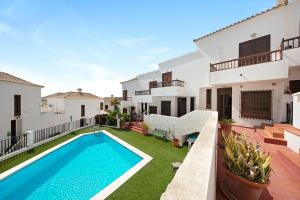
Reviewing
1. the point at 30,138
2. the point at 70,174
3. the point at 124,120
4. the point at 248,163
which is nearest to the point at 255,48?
the point at 248,163

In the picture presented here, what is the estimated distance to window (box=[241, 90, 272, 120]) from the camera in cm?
1124

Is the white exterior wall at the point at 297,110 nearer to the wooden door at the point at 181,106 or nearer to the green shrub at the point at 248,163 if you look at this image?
the green shrub at the point at 248,163

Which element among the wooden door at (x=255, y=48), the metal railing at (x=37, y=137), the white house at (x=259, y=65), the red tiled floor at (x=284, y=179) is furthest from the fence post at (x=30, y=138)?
the wooden door at (x=255, y=48)

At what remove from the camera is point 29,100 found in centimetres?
2058

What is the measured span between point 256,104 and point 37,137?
18.2 metres

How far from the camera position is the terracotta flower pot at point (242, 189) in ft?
8.68

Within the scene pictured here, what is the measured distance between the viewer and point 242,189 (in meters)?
2.78

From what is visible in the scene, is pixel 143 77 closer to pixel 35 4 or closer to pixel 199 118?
pixel 199 118

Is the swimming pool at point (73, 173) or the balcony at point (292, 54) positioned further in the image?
the balcony at point (292, 54)

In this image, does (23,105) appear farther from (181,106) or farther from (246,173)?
(246,173)

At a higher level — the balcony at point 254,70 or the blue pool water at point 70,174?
the balcony at point 254,70

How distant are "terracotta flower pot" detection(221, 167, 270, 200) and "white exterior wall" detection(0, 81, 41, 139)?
21835 mm

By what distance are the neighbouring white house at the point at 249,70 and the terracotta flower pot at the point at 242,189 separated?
30.3 ft

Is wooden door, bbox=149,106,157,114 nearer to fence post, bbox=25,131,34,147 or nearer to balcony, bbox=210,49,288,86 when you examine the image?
balcony, bbox=210,49,288,86
